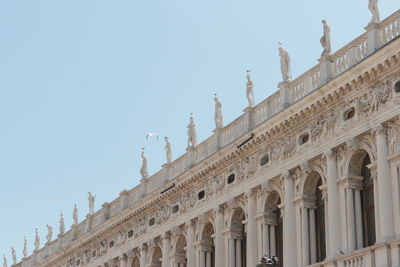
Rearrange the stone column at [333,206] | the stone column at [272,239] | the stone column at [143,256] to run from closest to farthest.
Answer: the stone column at [333,206] < the stone column at [272,239] < the stone column at [143,256]

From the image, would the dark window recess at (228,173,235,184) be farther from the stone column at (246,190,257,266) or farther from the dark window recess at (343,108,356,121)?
the dark window recess at (343,108,356,121)

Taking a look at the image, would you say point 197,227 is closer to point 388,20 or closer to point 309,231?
point 309,231

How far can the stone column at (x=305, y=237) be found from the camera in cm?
2869

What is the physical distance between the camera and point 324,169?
93.7ft

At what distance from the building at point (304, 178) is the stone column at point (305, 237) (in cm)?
3

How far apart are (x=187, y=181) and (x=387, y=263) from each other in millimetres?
13794

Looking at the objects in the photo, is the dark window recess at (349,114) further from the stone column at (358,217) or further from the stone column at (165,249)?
the stone column at (165,249)

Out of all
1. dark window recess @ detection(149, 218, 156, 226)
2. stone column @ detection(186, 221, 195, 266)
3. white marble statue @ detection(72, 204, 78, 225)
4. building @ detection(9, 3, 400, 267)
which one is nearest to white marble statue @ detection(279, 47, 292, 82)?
building @ detection(9, 3, 400, 267)

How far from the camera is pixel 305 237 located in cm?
2900

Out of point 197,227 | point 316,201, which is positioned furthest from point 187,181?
point 316,201

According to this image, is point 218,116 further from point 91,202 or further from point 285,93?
point 91,202

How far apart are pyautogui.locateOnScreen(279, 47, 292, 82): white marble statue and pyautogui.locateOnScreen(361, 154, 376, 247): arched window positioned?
5385 mm

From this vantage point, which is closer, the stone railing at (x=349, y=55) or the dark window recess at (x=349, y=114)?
the dark window recess at (x=349, y=114)

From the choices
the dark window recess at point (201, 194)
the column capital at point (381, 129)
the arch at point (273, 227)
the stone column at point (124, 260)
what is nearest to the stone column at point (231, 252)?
the arch at point (273, 227)
